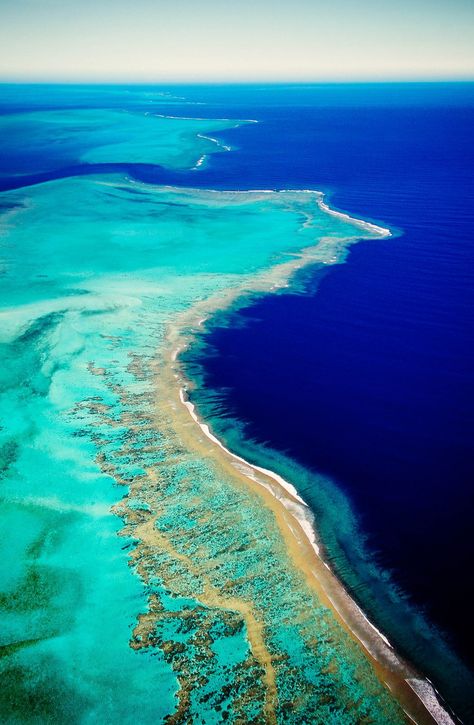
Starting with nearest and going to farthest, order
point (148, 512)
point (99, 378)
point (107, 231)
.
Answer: point (148, 512), point (99, 378), point (107, 231)

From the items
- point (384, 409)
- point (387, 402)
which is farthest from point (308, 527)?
point (387, 402)

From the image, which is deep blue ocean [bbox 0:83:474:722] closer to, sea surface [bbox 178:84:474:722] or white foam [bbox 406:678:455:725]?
sea surface [bbox 178:84:474:722]

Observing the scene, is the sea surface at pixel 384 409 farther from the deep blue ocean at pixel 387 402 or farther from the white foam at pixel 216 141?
the white foam at pixel 216 141

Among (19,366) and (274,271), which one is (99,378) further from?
(274,271)

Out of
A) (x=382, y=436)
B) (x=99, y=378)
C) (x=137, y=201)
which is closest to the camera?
(x=382, y=436)

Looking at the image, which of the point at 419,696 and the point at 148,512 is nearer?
the point at 419,696

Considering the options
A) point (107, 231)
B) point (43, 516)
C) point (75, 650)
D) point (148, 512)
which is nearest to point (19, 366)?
point (43, 516)
